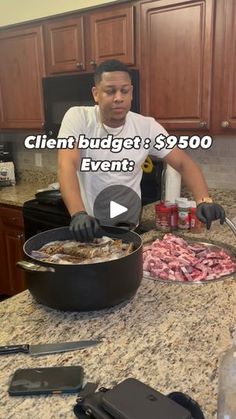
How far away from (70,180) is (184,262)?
528mm

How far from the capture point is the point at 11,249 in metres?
2.58

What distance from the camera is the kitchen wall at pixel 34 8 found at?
2139 mm

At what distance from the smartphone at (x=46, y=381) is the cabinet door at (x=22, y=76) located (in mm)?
2096

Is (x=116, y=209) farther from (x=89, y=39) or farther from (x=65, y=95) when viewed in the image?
(x=89, y=39)

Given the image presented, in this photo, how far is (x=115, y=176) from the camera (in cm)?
174

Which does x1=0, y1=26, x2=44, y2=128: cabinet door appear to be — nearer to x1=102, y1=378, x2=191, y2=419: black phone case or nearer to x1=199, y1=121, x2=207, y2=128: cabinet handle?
x1=199, y1=121, x2=207, y2=128: cabinet handle

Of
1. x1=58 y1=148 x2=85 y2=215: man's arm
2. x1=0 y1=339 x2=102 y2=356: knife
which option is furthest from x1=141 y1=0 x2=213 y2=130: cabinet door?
x1=0 y1=339 x2=102 y2=356: knife

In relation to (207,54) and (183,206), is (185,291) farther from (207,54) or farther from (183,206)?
(207,54)

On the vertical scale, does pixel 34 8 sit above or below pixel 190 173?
above

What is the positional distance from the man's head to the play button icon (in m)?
0.35

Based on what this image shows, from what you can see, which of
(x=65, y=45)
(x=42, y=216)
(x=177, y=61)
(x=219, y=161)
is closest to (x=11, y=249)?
(x=42, y=216)

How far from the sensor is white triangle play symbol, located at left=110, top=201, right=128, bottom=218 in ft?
5.85

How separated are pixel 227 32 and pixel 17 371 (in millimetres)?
1675

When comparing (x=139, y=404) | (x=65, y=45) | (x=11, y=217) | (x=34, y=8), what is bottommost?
(x=11, y=217)
